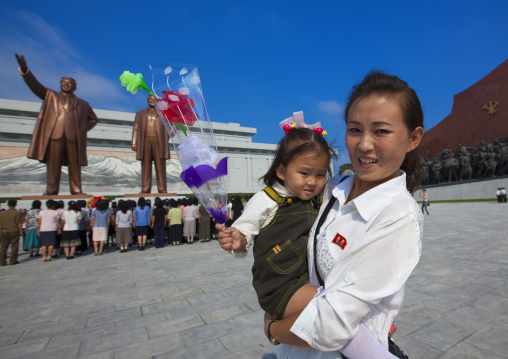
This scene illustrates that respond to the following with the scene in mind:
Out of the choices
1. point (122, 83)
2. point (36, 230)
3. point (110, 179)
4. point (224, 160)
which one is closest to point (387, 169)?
point (224, 160)

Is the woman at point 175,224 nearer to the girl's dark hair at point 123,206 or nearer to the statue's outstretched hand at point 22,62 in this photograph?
the girl's dark hair at point 123,206

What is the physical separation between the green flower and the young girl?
2.57 ft

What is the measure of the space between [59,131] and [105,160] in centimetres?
2450

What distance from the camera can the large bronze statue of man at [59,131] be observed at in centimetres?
934

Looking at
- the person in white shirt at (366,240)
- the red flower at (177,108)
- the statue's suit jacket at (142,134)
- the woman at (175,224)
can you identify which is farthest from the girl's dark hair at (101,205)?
the person in white shirt at (366,240)

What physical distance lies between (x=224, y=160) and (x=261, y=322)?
220 cm

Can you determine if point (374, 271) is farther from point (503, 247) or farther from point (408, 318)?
point (503, 247)

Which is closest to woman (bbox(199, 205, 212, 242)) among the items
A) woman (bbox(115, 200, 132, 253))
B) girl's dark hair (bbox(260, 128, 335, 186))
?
woman (bbox(115, 200, 132, 253))

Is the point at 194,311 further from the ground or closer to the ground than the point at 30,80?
closer to the ground

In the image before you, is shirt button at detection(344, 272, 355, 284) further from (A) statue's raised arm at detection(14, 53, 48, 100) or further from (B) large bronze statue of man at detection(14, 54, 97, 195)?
(B) large bronze statue of man at detection(14, 54, 97, 195)

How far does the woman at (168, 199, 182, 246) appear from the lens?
866 centimetres

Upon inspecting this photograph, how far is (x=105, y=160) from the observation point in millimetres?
31797

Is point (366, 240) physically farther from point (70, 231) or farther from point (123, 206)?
point (70, 231)

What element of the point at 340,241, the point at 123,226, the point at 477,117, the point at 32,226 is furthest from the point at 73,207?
the point at 477,117
